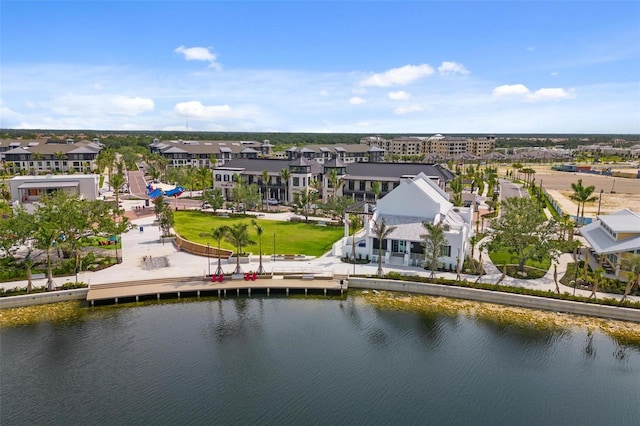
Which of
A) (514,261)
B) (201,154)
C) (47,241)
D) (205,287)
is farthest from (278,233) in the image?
(201,154)

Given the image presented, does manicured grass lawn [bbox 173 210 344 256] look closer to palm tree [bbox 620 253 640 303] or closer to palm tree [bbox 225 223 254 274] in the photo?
palm tree [bbox 225 223 254 274]

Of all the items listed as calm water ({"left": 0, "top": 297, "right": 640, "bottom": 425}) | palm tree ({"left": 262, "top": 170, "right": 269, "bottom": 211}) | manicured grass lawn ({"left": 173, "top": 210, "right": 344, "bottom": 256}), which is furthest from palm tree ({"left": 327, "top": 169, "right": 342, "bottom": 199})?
calm water ({"left": 0, "top": 297, "right": 640, "bottom": 425})

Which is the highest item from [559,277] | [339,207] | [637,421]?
[339,207]

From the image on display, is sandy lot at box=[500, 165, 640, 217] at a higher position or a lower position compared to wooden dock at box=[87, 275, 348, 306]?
higher

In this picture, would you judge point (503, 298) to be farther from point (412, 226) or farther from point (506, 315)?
point (412, 226)

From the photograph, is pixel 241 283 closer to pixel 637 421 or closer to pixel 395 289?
pixel 395 289

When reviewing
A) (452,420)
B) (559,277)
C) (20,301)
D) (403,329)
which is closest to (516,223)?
(559,277)
